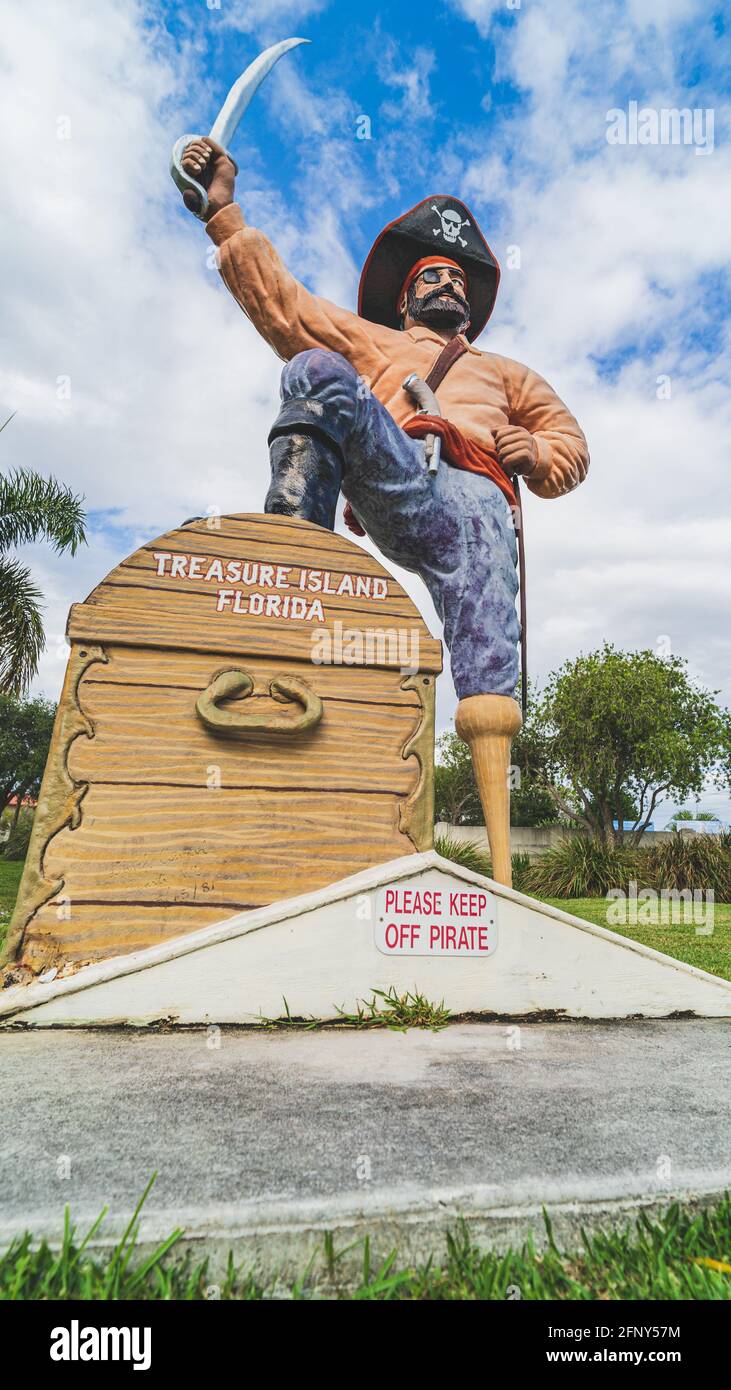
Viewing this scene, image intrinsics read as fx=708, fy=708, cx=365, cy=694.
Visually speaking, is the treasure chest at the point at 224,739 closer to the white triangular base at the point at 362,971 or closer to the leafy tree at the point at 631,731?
the white triangular base at the point at 362,971

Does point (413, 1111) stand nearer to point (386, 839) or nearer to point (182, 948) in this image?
point (182, 948)

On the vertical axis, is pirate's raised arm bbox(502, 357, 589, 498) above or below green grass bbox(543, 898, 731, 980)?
above

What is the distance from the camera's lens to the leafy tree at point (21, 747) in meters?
→ 20.7

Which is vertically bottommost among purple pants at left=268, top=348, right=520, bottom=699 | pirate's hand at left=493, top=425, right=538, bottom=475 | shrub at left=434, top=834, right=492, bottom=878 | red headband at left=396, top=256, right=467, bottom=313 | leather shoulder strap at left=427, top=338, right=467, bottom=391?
shrub at left=434, top=834, right=492, bottom=878

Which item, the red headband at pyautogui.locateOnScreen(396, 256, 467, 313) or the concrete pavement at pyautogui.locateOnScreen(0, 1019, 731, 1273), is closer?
the concrete pavement at pyautogui.locateOnScreen(0, 1019, 731, 1273)

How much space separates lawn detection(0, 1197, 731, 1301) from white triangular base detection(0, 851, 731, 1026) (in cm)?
78

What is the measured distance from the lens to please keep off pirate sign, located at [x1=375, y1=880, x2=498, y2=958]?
1.58 m

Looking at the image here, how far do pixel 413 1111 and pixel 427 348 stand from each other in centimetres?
294

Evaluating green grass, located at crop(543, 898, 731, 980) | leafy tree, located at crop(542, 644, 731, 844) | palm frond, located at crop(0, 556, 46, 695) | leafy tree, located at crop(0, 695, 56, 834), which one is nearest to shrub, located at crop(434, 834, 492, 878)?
green grass, located at crop(543, 898, 731, 980)

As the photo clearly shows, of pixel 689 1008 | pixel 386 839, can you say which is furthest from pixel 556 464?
pixel 689 1008

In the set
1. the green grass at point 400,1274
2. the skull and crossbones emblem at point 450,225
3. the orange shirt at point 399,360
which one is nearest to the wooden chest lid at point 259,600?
the orange shirt at point 399,360

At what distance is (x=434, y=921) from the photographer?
1.60 meters

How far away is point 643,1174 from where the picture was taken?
0.82 metres

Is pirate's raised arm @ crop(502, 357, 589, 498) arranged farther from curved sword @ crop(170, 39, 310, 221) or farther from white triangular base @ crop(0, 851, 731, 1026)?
white triangular base @ crop(0, 851, 731, 1026)
